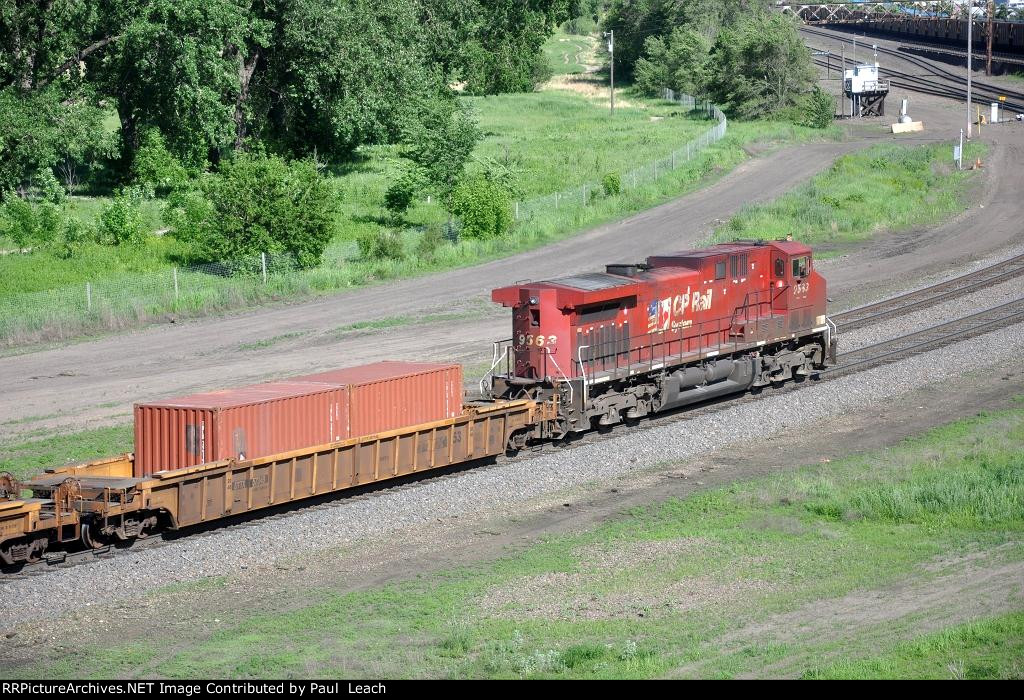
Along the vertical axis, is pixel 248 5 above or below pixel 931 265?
above

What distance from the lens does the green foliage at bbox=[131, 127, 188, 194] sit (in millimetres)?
59344

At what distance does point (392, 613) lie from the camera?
17109mm

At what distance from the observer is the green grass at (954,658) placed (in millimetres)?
12938

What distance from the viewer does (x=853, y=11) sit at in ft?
465

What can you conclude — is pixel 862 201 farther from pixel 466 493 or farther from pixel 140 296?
pixel 466 493

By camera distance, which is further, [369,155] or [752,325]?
[369,155]

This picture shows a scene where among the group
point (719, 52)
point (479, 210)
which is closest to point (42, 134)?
point (479, 210)

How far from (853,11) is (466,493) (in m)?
132

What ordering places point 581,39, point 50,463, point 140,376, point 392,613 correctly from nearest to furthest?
point 392,613 → point 50,463 → point 140,376 → point 581,39

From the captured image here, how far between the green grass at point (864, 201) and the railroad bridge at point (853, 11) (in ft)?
240

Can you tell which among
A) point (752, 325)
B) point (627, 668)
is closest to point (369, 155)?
point (752, 325)

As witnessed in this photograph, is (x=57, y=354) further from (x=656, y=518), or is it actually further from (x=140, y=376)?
(x=656, y=518)

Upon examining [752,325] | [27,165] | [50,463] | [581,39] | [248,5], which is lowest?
[50,463]

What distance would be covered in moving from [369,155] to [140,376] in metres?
42.8
